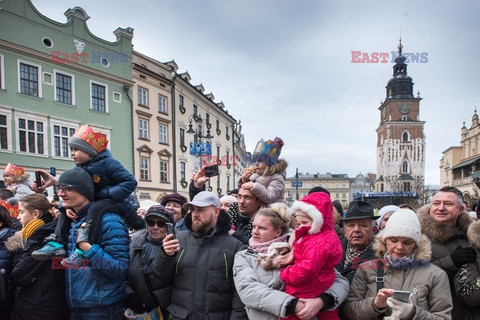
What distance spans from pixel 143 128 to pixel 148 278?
74.0ft

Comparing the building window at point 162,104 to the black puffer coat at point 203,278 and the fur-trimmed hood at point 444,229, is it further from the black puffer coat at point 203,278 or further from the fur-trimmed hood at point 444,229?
the fur-trimmed hood at point 444,229

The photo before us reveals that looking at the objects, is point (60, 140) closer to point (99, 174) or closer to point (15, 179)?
point (15, 179)

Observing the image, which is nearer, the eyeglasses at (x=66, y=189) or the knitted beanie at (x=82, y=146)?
the eyeglasses at (x=66, y=189)

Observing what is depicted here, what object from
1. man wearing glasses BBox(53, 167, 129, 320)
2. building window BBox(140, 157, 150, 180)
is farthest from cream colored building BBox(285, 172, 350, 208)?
man wearing glasses BBox(53, 167, 129, 320)

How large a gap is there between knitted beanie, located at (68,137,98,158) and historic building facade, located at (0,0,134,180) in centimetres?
1709

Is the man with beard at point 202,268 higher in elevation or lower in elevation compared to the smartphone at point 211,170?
lower

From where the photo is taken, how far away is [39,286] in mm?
2857

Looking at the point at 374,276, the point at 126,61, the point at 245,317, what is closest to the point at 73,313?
the point at 245,317

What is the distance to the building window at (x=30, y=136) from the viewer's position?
53.7ft

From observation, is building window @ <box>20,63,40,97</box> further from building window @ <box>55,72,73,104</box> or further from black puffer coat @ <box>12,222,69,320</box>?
black puffer coat @ <box>12,222,69,320</box>

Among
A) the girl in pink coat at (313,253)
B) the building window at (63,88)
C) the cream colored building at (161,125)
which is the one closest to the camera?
the girl in pink coat at (313,253)

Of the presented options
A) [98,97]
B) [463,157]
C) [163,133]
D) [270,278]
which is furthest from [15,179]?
[463,157]

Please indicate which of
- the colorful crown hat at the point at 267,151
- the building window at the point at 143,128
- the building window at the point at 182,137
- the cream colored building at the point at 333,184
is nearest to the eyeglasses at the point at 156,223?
the colorful crown hat at the point at 267,151

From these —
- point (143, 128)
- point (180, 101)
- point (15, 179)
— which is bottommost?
point (15, 179)
